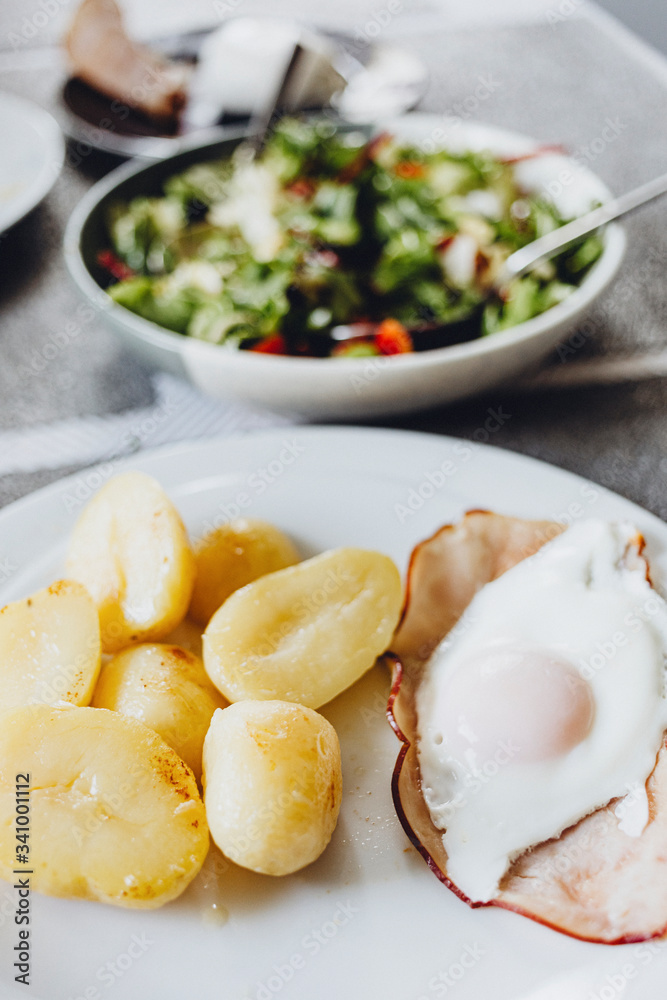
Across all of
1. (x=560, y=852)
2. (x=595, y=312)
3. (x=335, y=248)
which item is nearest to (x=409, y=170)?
(x=335, y=248)

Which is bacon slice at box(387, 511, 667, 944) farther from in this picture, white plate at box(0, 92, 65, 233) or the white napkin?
white plate at box(0, 92, 65, 233)

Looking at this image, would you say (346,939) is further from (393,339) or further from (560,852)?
(393,339)

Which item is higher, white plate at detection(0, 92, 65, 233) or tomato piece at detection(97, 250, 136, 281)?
tomato piece at detection(97, 250, 136, 281)

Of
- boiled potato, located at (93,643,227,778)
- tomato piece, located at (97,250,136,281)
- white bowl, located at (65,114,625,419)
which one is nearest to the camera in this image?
boiled potato, located at (93,643,227,778)

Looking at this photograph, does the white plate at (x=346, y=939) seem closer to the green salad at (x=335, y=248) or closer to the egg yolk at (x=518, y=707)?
the egg yolk at (x=518, y=707)

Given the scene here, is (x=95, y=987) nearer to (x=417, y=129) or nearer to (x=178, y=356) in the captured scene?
(x=178, y=356)

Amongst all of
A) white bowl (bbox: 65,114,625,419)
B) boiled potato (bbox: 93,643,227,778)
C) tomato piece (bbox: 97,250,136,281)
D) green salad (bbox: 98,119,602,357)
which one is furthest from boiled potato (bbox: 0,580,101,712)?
tomato piece (bbox: 97,250,136,281)

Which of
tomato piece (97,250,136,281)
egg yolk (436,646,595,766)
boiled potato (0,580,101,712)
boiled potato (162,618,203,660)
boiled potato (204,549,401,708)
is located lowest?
tomato piece (97,250,136,281)

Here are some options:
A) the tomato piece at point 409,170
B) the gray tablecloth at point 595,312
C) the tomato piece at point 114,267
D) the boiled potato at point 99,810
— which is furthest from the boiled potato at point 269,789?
the tomato piece at point 409,170

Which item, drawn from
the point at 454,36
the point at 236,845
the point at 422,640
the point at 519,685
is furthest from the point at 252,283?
the point at 454,36
